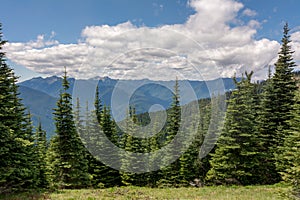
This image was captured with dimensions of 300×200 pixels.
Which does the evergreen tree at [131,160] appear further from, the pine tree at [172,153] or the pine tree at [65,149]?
the pine tree at [65,149]

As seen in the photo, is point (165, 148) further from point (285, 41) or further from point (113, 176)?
point (285, 41)

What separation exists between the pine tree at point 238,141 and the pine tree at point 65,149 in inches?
590

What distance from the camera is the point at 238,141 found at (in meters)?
26.8

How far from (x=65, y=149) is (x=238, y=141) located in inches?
717

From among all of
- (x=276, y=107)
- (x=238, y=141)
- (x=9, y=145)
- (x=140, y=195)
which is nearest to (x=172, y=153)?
(x=238, y=141)

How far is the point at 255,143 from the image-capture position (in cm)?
2752

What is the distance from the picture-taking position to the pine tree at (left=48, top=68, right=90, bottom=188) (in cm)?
2738

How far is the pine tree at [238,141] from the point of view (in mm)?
26203

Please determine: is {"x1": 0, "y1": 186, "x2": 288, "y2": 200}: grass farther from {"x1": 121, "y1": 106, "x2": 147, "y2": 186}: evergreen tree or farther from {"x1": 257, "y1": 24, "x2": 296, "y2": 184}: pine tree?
{"x1": 121, "y1": 106, "x2": 147, "y2": 186}: evergreen tree

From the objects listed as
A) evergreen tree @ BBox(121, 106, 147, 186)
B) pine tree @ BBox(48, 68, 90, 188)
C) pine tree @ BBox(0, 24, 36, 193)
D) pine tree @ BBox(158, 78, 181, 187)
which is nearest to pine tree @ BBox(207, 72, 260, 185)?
pine tree @ BBox(158, 78, 181, 187)

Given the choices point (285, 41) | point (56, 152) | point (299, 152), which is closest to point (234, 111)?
point (285, 41)

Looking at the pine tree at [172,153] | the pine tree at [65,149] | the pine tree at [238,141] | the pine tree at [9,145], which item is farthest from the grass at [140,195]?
the pine tree at [172,153]

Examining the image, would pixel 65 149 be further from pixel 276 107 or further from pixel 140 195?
pixel 276 107

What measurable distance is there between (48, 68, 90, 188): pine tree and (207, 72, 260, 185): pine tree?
15.0 meters
